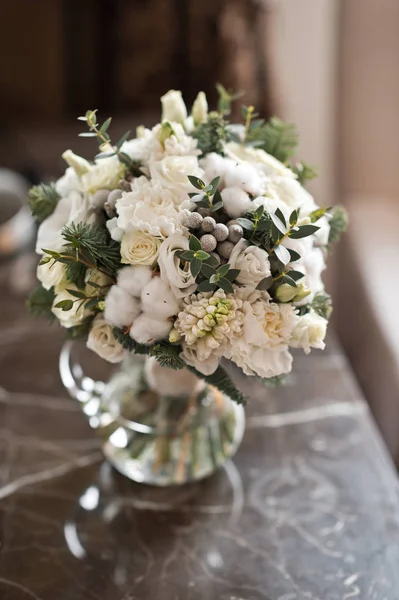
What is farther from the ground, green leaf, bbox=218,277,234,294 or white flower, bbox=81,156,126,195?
white flower, bbox=81,156,126,195

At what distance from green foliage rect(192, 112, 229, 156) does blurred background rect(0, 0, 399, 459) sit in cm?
75

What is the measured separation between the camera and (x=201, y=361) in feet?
2.27

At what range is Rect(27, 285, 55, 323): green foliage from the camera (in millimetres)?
818

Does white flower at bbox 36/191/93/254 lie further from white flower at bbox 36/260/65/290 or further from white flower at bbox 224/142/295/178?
white flower at bbox 224/142/295/178

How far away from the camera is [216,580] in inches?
32.6

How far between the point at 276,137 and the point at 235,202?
0.59ft

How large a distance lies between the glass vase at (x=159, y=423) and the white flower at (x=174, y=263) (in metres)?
0.26

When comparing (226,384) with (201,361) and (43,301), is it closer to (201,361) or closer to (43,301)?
(201,361)

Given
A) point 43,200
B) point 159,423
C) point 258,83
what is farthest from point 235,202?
point 258,83

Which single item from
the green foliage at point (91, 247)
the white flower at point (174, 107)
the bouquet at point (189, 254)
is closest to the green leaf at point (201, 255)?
the bouquet at point (189, 254)

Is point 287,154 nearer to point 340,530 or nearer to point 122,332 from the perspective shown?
point 122,332

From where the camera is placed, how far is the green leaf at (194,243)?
0.65 meters

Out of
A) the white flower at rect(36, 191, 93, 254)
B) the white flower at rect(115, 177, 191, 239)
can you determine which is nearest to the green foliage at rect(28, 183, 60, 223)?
the white flower at rect(36, 191, 93, 254)

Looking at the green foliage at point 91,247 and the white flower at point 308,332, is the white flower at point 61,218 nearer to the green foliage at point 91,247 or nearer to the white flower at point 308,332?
the green foliage at point 91,247
